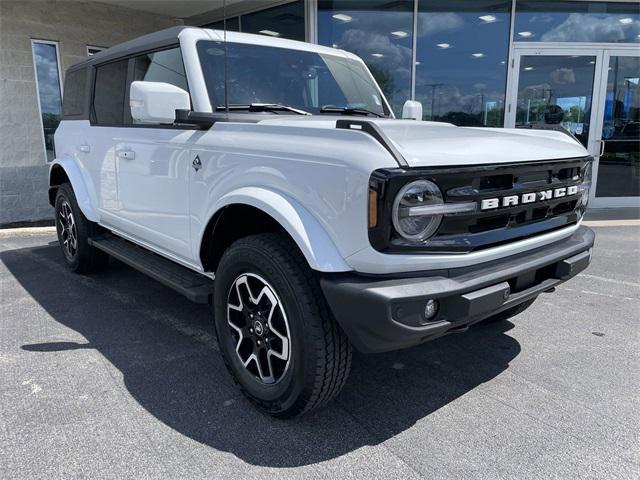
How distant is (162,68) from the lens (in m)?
3.38

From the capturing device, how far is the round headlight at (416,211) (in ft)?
6.59

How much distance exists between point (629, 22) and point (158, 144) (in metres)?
8.72

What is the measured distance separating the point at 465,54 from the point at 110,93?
622cm

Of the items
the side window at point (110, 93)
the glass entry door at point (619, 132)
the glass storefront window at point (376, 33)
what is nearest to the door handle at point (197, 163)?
the side window at point (110, 93)

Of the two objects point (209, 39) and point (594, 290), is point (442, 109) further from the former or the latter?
point (209, 39)

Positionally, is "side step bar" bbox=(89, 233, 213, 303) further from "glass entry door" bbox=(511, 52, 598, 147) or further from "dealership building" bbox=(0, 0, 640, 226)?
"glass entry door" bbox=(511, 52, 598, 147)

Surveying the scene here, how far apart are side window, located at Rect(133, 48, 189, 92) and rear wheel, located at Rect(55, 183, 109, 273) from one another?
1.61 m

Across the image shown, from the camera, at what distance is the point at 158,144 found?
3.21 metres

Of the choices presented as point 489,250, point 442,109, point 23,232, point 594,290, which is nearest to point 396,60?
point 442,109

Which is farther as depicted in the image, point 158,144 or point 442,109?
point 442,109

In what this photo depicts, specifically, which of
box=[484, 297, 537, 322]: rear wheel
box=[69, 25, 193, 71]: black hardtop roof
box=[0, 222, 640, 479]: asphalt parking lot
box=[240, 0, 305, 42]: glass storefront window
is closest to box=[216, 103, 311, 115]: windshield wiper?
box=[69, 25, 193, 71]: black hardtop roof

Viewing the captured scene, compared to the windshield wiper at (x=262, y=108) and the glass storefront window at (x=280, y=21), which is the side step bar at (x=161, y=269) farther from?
the glass storefront window at (x=280, y=21)

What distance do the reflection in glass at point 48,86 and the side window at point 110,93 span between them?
14.9 ft

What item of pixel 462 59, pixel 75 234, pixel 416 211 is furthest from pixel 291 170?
pixel 462 59
